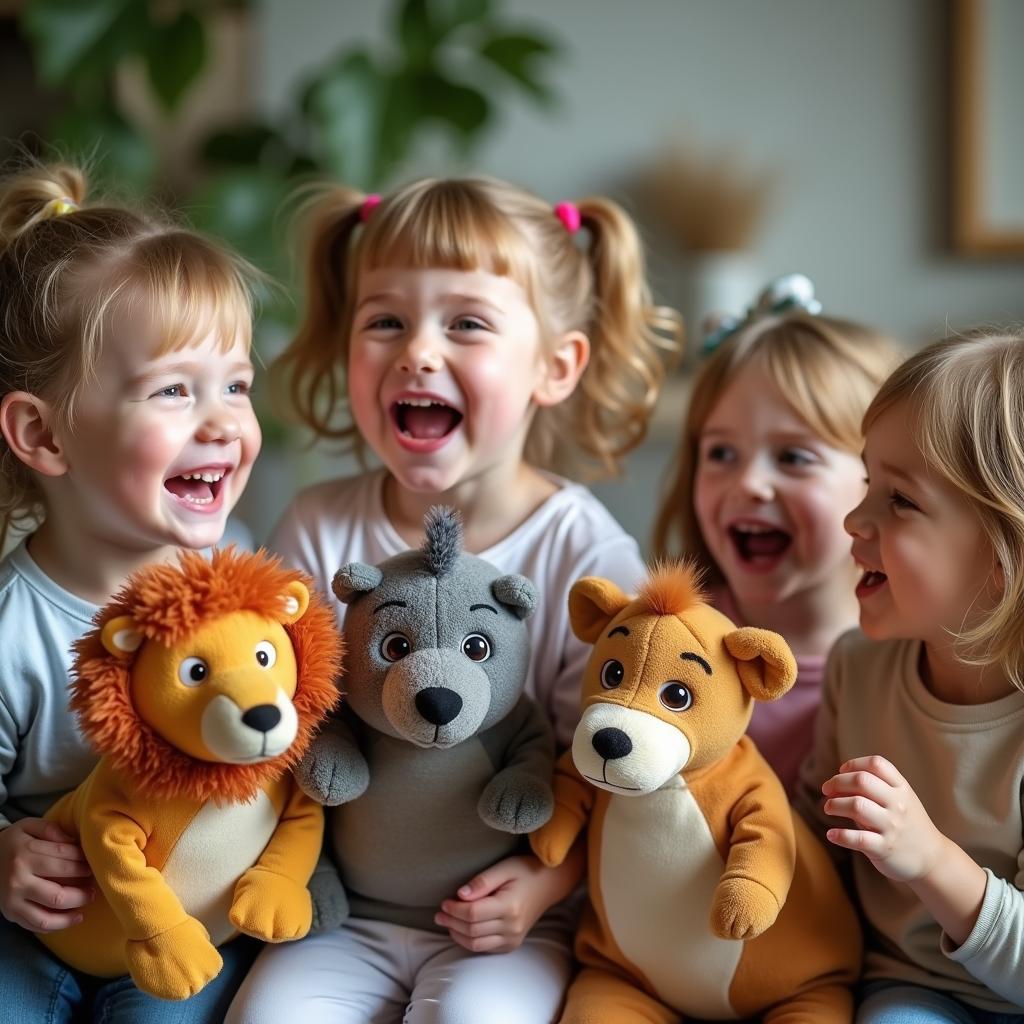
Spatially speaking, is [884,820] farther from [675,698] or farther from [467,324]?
[467,324]

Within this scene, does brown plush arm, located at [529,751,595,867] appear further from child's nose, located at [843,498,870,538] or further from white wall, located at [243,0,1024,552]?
white wall, located at [243,0,1024,552]

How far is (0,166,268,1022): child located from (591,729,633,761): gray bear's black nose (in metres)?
0.41

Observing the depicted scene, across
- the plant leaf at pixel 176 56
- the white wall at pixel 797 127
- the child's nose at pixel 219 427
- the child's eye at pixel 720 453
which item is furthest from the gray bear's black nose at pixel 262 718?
the white wall at pixel 797 127

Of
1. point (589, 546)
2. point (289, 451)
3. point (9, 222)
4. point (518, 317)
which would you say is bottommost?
point (289, 451)

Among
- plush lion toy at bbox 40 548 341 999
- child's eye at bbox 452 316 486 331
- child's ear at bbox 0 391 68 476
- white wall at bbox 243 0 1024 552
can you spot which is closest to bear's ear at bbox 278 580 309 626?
plush lion toy at bbox 40 548 341 999

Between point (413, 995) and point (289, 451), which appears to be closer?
point (413, 995)

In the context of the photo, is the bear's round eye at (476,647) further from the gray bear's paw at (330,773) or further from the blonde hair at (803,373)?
the blonde hair at (803,373)

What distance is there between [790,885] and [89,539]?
687mm

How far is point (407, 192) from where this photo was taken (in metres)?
1.31

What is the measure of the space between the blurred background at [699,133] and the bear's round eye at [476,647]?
1735mm

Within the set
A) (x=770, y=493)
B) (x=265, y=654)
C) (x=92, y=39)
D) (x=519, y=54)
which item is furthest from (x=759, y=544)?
(x=92, y=39)

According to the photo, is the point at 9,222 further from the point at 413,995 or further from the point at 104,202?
the point at 413,995

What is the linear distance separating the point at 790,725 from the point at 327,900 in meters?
0.53

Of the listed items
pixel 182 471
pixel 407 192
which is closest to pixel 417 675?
pixel 182 471
